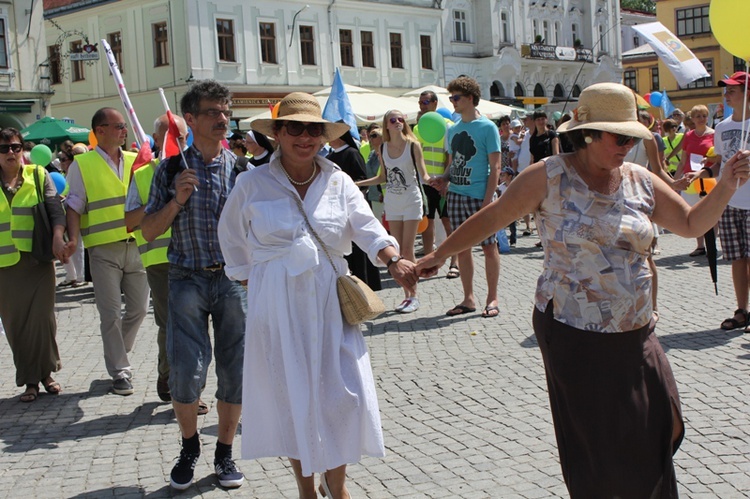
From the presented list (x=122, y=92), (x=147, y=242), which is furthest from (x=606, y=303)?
(x=147, y=242)

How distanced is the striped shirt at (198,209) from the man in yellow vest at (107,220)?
201 cm

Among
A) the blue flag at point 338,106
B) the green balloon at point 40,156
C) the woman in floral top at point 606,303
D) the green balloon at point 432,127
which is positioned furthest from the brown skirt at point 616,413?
the green balloon at point 40,156

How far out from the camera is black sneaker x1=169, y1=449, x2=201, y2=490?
4.84m

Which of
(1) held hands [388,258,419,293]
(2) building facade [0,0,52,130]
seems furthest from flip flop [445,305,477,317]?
(2) building facade [0,0,52,130]

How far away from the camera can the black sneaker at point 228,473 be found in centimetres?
486

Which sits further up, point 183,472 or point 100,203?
point 100,203

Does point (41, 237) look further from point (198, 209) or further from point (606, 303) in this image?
point (606, 303)

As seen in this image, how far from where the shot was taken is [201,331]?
5047 millimetres

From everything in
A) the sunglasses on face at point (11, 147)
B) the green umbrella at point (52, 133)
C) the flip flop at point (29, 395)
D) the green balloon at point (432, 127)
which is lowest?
the flip flop at point (29, 395)

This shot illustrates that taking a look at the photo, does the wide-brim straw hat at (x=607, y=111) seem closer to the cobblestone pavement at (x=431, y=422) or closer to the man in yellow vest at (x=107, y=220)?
the cobblestone pavement at (x=431, y=422)

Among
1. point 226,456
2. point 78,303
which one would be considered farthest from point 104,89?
point 226,456

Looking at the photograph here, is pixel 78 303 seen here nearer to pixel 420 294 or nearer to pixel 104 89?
pixel 420 294

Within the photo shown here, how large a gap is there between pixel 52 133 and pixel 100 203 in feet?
60.9

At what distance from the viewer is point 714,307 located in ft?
29.7
